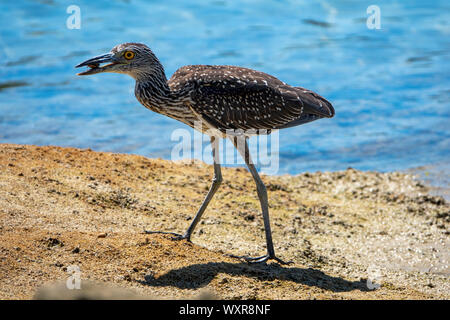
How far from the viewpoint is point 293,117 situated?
8.16 meters

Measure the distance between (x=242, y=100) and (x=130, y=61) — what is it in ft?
4.77

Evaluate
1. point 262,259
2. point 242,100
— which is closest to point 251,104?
point 242,100

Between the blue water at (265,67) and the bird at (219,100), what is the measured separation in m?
4.82

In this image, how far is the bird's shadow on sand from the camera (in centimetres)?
671

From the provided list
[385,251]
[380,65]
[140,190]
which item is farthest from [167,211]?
[380,65]

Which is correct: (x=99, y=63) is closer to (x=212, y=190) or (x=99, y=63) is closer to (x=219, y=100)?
(x=219, y=100)

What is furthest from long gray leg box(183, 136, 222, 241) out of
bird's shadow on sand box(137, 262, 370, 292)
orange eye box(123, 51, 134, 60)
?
orange eye box(123, 51, 134, 60)

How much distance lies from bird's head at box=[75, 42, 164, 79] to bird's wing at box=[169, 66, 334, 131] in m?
0.34

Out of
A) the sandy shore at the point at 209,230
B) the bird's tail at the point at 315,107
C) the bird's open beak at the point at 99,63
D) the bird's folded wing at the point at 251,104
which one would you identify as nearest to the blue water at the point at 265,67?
the sandy shore at the point at 209,230

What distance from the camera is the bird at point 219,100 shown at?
781 centimetres

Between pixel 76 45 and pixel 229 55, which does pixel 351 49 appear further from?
pixel 76 45

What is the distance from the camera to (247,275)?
7082 mm

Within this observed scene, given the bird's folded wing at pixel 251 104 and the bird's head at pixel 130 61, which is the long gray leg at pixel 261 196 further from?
the bird's head at pixel 130 61
